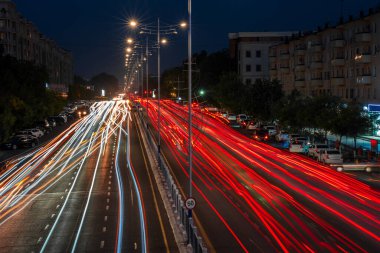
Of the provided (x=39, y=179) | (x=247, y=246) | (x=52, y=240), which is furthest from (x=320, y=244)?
(x=39, y=179)

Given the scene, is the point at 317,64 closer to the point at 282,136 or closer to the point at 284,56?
the point at 284,56

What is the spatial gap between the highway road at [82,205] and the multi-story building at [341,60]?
24027 millimetres

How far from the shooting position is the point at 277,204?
23.0m

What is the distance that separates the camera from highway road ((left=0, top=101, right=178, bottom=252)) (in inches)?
696

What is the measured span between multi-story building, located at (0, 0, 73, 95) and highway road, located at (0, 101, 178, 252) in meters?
35.9

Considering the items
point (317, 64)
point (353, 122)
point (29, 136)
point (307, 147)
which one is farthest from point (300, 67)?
point (29, 136)

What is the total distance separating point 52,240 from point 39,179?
14092 millimetres

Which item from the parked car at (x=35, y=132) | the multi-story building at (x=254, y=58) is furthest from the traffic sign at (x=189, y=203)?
the multi-story building at (x=254, y=58)

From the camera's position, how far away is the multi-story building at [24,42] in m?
98.2

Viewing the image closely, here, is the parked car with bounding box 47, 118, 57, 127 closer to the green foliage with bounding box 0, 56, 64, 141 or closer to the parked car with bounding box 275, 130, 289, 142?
the green foliage with bounding box 0, 56, 64, 141

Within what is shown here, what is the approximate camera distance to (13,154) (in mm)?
46000

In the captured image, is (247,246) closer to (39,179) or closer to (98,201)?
(98,201)

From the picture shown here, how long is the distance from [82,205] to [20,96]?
1493 inches

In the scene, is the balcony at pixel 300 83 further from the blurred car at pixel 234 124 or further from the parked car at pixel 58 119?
the parked car at pixel 58 119
